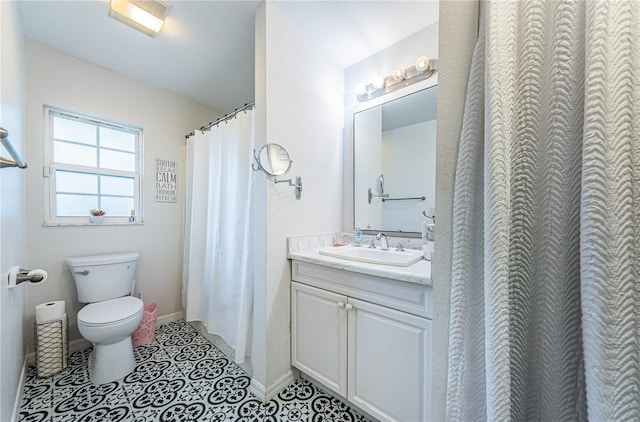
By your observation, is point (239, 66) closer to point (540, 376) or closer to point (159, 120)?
point (159, 120)

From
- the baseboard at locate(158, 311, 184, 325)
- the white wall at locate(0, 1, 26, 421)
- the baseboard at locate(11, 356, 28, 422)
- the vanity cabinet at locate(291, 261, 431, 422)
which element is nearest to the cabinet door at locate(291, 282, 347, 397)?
the vanity cabinet at locate(291, 261, 431, 422)

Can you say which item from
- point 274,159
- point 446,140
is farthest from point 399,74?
point 446,140

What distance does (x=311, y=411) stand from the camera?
127cm

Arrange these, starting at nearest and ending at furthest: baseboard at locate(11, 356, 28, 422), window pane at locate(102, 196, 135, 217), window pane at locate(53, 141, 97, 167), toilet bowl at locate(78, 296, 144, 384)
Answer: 1. baseboard at locate(11, 356, 28, 422)
2. toilet bowl at locate(78, 296, 144, 384)
3. window pane at locate(53, 141, 97, 167)
4. window pane at locate(102, 196, 135, 217)

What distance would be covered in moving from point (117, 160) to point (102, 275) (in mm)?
993

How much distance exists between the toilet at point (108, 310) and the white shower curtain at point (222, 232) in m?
0.46

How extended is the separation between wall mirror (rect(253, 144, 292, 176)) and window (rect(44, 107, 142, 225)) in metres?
1.52

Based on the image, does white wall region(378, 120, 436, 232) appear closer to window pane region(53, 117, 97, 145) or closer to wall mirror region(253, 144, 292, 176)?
wall mirror region(253, 144, 292, 176)

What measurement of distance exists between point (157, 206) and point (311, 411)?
82.8 inches

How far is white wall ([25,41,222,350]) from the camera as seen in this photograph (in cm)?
165

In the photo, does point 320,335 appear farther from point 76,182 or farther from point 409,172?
point 76,182

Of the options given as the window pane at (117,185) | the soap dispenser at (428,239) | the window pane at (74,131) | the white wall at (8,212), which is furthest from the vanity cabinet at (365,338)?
the window pane at (74,131)

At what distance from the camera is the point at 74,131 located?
187 centimetres

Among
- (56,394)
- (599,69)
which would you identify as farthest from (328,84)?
(56,394)
